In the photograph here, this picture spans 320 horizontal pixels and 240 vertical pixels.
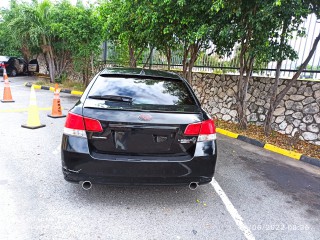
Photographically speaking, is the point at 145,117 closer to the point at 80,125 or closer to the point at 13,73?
the point at 80,125

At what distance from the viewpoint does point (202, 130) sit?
2.91 m

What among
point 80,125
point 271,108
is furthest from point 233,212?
point 271,108

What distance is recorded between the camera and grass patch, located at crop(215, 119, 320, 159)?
570 centimetres

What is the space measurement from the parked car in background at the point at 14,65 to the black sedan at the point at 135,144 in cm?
1848

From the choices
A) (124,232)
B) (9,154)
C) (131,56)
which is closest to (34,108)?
(9,154)

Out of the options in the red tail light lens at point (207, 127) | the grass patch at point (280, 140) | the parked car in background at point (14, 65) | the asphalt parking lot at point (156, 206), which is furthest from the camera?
the parked car in background at point (14, 65)

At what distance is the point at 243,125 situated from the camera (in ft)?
23.3

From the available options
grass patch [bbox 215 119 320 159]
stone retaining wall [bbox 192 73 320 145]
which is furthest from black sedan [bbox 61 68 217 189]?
stone retaining wall [bbox 192 73 320 145]

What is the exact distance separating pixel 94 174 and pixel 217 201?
160 centimetres

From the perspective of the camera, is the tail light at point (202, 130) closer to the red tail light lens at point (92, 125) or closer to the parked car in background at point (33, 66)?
the red tail light lens at point (92, 125)

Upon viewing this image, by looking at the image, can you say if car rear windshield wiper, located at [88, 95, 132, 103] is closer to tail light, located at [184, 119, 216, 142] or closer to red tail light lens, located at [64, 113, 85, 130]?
red tail light lens, located at [64, 113, 85, 130]

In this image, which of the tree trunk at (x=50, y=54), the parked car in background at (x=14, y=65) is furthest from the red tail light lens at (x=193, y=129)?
the parked car in background at (x=14, y=65)

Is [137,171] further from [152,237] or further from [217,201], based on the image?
[217,201]

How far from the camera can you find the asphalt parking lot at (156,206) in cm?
261
